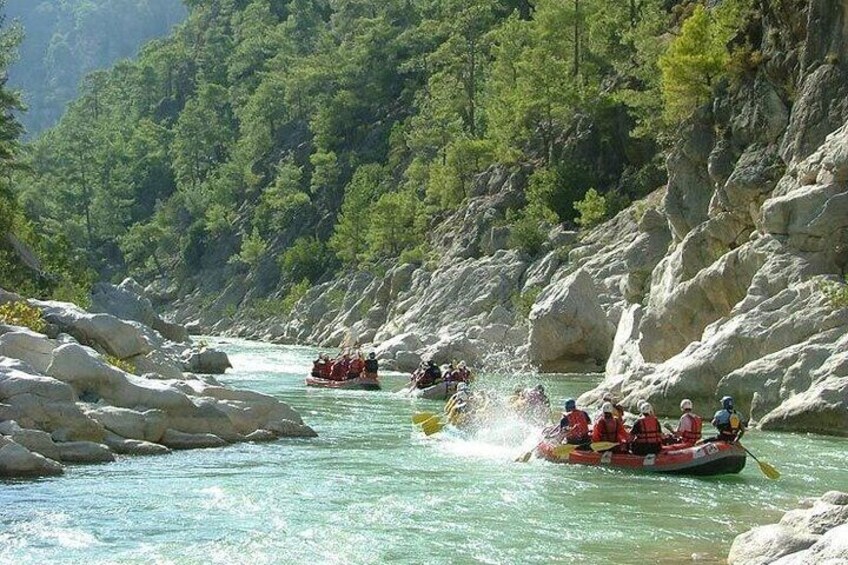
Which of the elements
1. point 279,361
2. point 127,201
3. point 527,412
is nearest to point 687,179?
point 527,412

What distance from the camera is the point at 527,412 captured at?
84.9 ft

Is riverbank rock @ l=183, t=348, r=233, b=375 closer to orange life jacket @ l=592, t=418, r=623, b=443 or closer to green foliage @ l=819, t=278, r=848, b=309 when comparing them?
green foliage @ l=819, t=278, r=848, b=309

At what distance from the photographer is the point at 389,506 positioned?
16.8 meters

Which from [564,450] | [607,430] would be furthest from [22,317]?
[607,430]

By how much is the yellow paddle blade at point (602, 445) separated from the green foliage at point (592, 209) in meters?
35.5

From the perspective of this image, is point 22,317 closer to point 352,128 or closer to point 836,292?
point 836,292

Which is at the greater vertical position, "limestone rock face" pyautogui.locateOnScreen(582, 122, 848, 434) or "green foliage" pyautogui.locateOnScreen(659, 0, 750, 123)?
"green foliage" pyautogui.locateOnScreen(659, 0, 750, 123)

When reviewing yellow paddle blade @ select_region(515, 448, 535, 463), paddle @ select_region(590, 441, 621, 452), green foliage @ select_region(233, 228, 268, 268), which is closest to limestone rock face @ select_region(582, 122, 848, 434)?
paddle @ select_region(590, 441, 621, 452)

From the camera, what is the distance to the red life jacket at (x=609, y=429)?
21.2 meters

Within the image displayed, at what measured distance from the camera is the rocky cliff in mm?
25969

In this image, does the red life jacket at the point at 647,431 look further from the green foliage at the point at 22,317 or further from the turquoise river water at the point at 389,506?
the green foliage at the point at 22,317


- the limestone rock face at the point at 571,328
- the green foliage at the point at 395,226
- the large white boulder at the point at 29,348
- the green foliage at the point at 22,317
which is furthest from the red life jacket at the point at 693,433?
the green foliage at the point at 395,226

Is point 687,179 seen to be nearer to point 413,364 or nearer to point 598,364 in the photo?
point 598,364

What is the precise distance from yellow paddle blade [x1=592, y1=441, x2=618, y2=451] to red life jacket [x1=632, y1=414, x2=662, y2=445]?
442 mm
